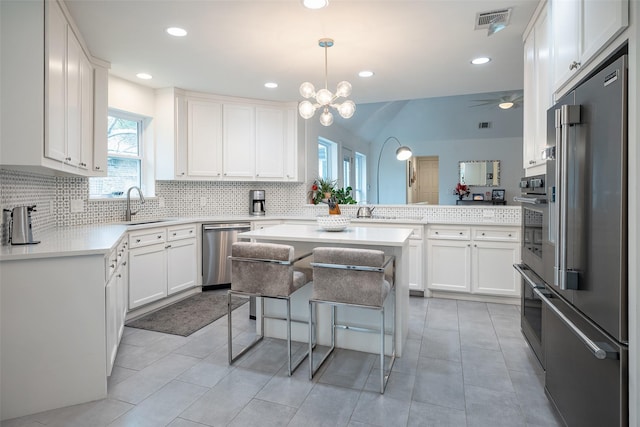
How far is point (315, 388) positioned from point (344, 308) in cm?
72

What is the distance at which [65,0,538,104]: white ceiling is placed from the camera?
2580 millimetres

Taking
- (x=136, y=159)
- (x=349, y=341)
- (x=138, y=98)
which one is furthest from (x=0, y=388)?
(x=138, y=98)

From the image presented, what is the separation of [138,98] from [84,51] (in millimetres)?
1146

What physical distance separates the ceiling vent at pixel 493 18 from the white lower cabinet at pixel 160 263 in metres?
3.40

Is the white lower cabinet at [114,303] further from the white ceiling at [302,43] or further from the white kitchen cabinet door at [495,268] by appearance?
the white kitchen cabinet door at [495,268]

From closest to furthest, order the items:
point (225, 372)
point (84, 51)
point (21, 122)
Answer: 1. point (21, 122)
2. point (225, 372)
3. point (84, 51)

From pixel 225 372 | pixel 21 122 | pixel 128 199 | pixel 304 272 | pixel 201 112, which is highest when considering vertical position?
pixel 201 112

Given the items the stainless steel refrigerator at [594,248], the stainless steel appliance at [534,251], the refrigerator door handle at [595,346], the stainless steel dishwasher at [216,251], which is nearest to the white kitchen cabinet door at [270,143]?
the stainless steel dishwasher at [216,251]

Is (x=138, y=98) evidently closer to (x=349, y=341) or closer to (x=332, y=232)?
(x=332, y=232)

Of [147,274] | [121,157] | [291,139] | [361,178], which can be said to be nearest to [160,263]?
[147,274]

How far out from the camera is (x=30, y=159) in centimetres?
214

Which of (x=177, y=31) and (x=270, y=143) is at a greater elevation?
(x=177, y=31)

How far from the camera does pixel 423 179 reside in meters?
9.94

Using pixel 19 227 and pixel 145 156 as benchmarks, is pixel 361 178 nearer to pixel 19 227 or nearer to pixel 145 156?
pixel 145 156
